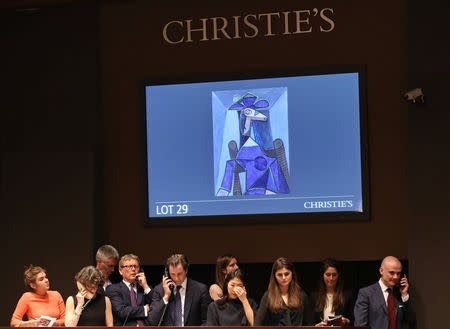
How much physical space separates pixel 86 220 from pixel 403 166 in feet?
8.20

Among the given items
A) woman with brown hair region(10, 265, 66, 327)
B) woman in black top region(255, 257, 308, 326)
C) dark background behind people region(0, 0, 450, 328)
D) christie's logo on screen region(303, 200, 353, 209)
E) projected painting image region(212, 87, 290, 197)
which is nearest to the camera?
woman in black top region(255, 257, 308, 326)

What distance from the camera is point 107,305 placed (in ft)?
20.1

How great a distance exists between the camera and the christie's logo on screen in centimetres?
709

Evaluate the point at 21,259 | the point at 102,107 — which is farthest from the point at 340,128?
the point at 21,259

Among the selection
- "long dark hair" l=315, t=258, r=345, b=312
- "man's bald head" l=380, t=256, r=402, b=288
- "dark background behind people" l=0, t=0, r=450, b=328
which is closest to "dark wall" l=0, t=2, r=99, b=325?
"dark background behind people" l=0, t=0, r=450, b=328

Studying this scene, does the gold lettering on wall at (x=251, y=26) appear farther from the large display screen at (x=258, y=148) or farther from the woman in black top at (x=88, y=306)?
the woman in black top at (x=88, y=306)

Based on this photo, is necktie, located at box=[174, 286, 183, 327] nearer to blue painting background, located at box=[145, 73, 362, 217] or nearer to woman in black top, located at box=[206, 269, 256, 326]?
woman in black top, located at box=[206, 269, 256, 326]

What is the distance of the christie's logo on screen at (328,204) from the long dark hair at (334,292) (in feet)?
1.53

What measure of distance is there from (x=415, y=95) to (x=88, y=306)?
2.73m

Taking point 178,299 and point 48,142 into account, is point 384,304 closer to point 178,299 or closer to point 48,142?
point 178,299

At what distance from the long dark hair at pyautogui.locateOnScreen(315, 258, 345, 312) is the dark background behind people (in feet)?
1.10

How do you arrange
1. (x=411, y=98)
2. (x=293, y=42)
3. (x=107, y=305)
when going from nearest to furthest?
(x=107, y=305) < (x=411, y=98) < (x=293, y=42)

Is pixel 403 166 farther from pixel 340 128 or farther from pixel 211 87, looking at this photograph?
pixel 211 87

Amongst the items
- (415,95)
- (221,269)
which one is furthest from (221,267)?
(415,95)
